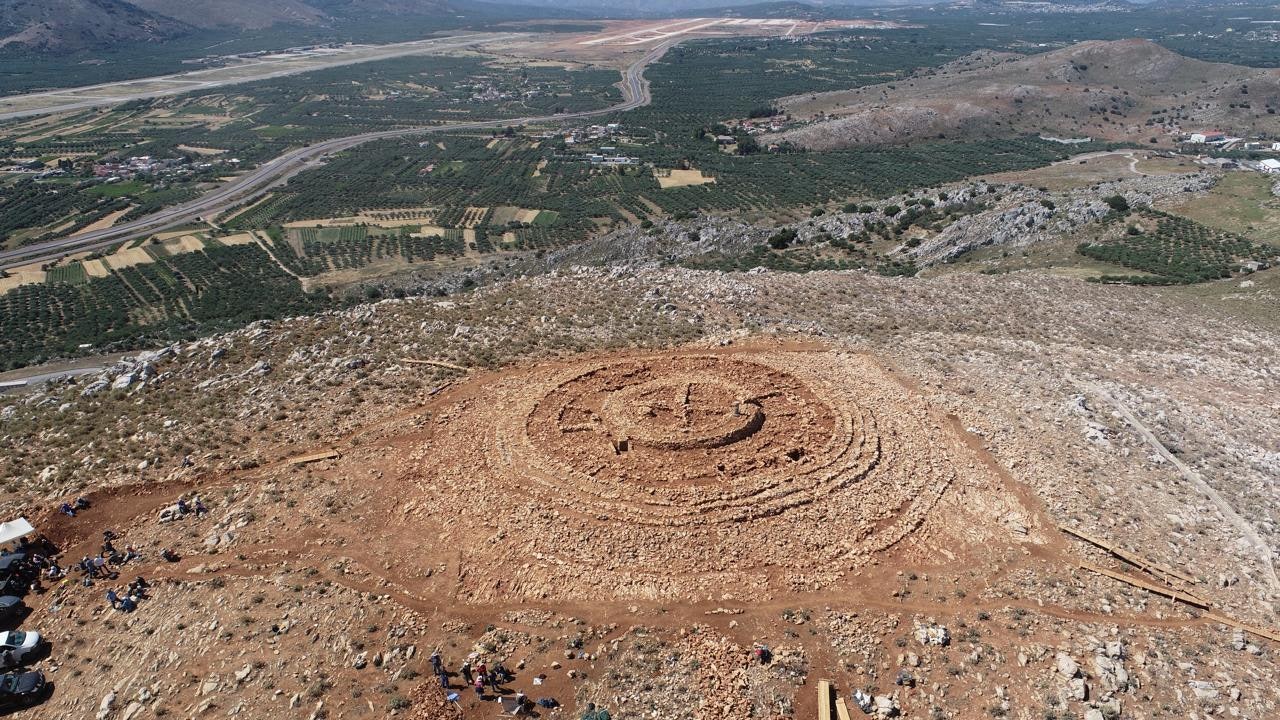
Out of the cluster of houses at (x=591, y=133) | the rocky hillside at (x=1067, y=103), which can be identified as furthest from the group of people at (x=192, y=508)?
the cluster of houses at (x=591, y=133)

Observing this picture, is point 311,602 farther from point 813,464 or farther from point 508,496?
point 813,464

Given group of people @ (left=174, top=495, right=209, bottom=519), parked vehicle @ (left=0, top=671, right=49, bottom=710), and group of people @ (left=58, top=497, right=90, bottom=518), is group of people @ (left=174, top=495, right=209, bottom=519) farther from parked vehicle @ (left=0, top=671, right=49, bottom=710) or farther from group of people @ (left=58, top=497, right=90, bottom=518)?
parked vehicle @ (left=0, top=671, right=49, bottom=710)

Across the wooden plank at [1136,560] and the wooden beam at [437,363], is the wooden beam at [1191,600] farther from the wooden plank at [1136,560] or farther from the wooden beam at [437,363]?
the wooden beam at [437,363]

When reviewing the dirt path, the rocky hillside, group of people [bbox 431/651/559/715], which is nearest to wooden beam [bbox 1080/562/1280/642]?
the dirt path

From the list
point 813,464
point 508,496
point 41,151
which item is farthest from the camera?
point 41,151

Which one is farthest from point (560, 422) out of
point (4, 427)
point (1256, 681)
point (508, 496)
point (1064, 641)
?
point (4, 427)

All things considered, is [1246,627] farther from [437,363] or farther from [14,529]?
[14,529]
